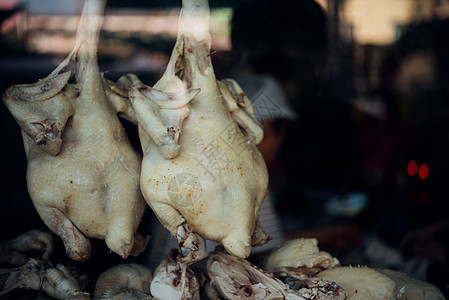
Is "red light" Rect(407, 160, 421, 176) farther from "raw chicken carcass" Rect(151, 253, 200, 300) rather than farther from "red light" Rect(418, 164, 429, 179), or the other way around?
"raw chicken carcass" Rect(151, 253, 200, 300)

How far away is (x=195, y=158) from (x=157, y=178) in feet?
0.44

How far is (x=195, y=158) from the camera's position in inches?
54.0

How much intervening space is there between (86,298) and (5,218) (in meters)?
0.59

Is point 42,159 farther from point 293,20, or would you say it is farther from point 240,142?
point 293,20

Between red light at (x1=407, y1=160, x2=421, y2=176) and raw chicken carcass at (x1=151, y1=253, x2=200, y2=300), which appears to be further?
red light at (x1=407, y1=160, x2=421, y2=176)

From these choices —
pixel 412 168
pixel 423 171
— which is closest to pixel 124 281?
pixel 423 171

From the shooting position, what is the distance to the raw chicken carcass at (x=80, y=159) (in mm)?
1393

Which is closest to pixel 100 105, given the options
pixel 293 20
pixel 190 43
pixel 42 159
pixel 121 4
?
pixel 42 159

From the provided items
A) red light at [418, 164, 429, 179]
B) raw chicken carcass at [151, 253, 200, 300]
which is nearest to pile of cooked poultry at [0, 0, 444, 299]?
raw chicken carcass at [151, 253, 200, 300]

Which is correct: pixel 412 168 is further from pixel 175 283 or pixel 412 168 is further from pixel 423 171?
pixel 175 283

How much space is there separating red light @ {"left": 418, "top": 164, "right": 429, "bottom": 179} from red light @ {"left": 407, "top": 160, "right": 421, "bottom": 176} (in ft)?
0.21

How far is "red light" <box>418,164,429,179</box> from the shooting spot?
403 centimetres

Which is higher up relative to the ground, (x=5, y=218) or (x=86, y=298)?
(x=5, y=218)

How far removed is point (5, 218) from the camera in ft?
5.81
